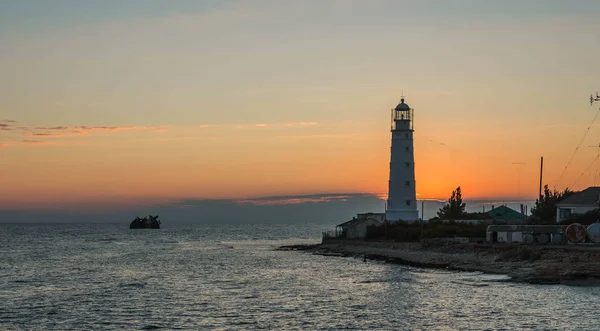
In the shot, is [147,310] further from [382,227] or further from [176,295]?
[382,227]

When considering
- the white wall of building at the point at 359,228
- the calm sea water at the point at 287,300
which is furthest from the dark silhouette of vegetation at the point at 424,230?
the calm sea water at the point at 287,300

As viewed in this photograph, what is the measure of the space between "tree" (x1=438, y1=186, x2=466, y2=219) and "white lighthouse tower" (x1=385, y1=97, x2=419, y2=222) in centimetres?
1995

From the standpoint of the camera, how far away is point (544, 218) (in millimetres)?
94750

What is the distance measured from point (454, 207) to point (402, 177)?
24879 mm

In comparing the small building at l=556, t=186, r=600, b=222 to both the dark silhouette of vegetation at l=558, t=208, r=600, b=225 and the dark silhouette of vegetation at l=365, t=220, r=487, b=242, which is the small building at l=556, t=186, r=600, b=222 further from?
the dark silhouette of vegetation at l=365, t=220, r=487, b=242

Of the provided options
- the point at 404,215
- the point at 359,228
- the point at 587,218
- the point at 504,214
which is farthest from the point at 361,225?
the point at 587,218

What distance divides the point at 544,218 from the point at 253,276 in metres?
48.9

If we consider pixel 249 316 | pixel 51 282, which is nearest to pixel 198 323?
pixel 249 316

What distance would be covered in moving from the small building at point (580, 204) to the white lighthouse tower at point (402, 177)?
16277mm

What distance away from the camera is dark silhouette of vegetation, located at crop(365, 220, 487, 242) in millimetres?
81250

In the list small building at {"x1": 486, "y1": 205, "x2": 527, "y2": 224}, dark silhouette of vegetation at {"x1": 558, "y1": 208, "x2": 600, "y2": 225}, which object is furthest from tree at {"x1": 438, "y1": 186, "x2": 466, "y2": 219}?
dark silhouette of vegetation at {"x1": 558, "y1": 208, "x2": 600, "y2": 225}

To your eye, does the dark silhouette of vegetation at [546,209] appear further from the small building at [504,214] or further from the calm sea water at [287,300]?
the calm sea water at [287,300]

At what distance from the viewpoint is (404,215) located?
89750 millimetres

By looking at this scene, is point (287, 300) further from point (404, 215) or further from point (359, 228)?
point (359, 228)
